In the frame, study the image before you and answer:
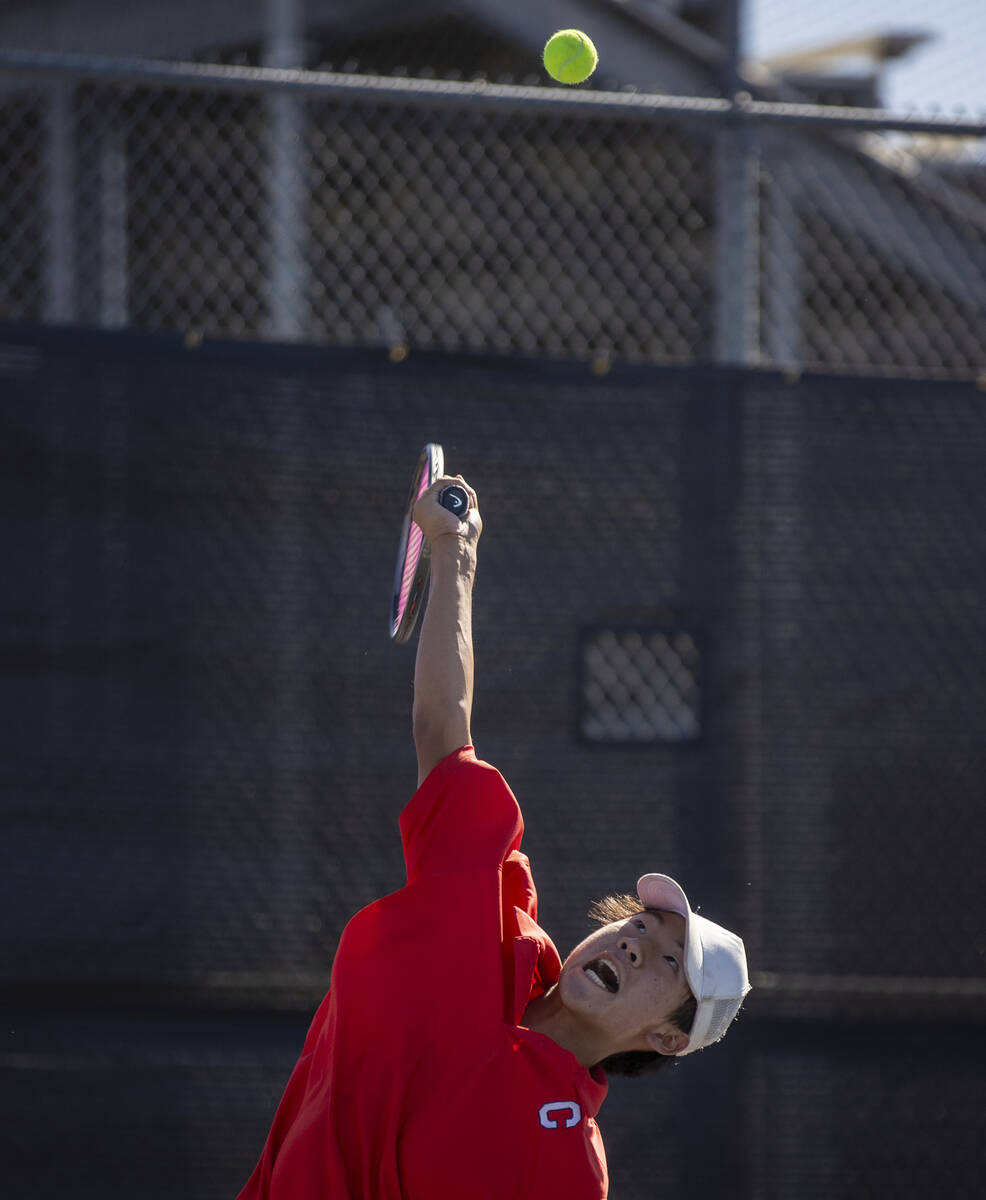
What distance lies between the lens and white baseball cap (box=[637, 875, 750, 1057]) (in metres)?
2.38

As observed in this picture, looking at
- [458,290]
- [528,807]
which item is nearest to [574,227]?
[458,290]

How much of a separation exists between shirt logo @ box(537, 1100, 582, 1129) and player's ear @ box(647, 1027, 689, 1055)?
0.80 ft

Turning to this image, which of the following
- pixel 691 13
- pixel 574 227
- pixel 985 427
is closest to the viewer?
pixel 985 427

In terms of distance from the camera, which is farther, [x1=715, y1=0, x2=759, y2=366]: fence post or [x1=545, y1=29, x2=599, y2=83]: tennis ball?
[x1=715, y1=0, x2=759, y2=366]: fence post

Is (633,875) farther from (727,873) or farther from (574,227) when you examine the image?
(574,227)

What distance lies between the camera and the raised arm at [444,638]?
238cm

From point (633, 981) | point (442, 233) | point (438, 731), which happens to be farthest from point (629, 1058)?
point (442, 233)

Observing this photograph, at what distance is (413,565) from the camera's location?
2809 mm

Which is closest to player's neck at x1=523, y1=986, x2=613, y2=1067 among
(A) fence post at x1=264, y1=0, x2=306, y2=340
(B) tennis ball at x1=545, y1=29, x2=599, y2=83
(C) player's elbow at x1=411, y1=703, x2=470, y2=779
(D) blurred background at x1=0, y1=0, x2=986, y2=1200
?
(C) player's elbow at x1=411, y1=703, x2=470, y2=779

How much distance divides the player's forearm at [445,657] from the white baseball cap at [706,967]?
45 centimetres

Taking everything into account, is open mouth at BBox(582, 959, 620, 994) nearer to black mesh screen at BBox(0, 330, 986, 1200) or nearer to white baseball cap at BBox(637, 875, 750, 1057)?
white baseball cap at BBox(637, 875, 750, 1057)

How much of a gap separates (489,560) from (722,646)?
23.4 inches

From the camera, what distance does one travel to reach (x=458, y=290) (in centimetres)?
725

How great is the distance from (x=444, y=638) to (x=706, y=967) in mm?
731
